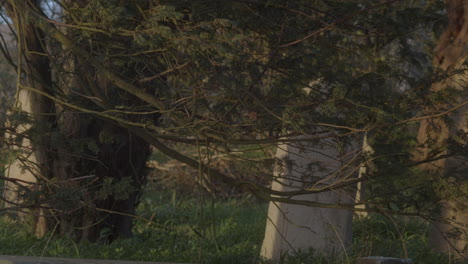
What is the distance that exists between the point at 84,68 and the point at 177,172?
873cm

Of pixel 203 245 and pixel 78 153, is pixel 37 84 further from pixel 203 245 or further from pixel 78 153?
pixel 203 245

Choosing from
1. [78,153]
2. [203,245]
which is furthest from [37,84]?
[203,245]

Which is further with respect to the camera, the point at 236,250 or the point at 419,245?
the point at 419,245

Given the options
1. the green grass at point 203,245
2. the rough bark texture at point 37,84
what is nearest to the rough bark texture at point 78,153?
the rough bark texture at point 37,84

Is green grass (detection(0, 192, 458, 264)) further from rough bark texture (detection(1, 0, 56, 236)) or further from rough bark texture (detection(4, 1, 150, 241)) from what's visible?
rough bark texture (detection(1, 0, 56, 236))

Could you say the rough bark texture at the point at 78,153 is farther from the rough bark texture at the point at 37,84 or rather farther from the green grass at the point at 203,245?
the green grass at the point at 203,245

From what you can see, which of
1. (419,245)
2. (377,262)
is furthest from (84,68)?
(419,245)

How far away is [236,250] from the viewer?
23.1ft

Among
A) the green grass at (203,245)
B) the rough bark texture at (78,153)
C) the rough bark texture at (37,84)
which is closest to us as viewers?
the rough bark texture at (37,84)

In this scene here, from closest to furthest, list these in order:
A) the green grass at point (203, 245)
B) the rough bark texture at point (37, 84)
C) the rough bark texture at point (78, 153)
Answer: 1. the rough bark texture at point (37, 84)
2. the rough bark texture at point (78, 153)
3. the green grass at point (203, 245)

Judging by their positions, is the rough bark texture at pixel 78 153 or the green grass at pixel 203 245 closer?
the rough bark texture at pixel 78 153

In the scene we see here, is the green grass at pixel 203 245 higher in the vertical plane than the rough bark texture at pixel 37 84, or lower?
lower

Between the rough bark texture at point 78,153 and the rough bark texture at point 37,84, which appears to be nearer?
the rough bark texture at point 37,84

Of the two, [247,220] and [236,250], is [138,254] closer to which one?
[236,250]
